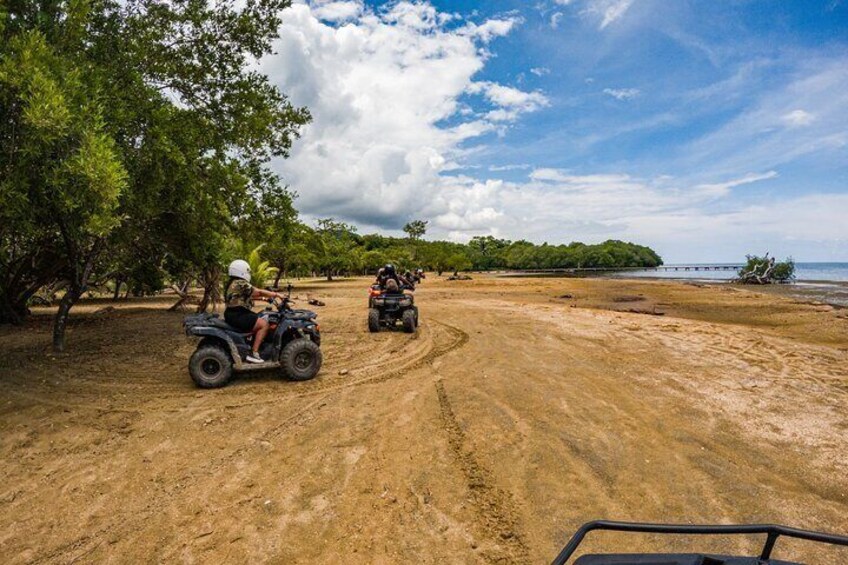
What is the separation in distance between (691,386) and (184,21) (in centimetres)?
1232

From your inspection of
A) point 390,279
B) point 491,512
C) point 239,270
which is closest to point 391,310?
point 390,279

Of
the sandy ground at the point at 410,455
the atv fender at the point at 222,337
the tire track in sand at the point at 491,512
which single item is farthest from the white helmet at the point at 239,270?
the tire track in sand at the point at 491,512

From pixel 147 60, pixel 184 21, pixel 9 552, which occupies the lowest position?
pixel 9 552

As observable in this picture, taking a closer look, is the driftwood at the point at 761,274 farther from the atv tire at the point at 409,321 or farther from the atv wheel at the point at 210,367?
the atv wheel at the point at 210,367

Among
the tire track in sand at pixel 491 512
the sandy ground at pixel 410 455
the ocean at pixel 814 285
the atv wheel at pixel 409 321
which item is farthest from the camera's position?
the ocean at pixel 814 285

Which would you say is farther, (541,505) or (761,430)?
(761,430)

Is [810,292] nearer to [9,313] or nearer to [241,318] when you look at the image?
[241,318]

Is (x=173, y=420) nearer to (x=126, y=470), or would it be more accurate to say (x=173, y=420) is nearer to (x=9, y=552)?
(x=126, y=470)

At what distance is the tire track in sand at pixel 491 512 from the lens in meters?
3.26

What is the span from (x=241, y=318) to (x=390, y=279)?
17.2ft

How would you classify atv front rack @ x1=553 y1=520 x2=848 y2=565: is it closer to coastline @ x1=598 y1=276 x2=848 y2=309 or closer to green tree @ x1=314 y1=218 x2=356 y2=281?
coastline @ x1=598 y1=276 x2=848 y2=309

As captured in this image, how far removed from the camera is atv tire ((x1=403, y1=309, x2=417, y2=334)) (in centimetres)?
1144

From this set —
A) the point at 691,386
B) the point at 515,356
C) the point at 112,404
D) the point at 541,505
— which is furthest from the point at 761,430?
the point at 112,404

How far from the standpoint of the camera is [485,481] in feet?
13.6
